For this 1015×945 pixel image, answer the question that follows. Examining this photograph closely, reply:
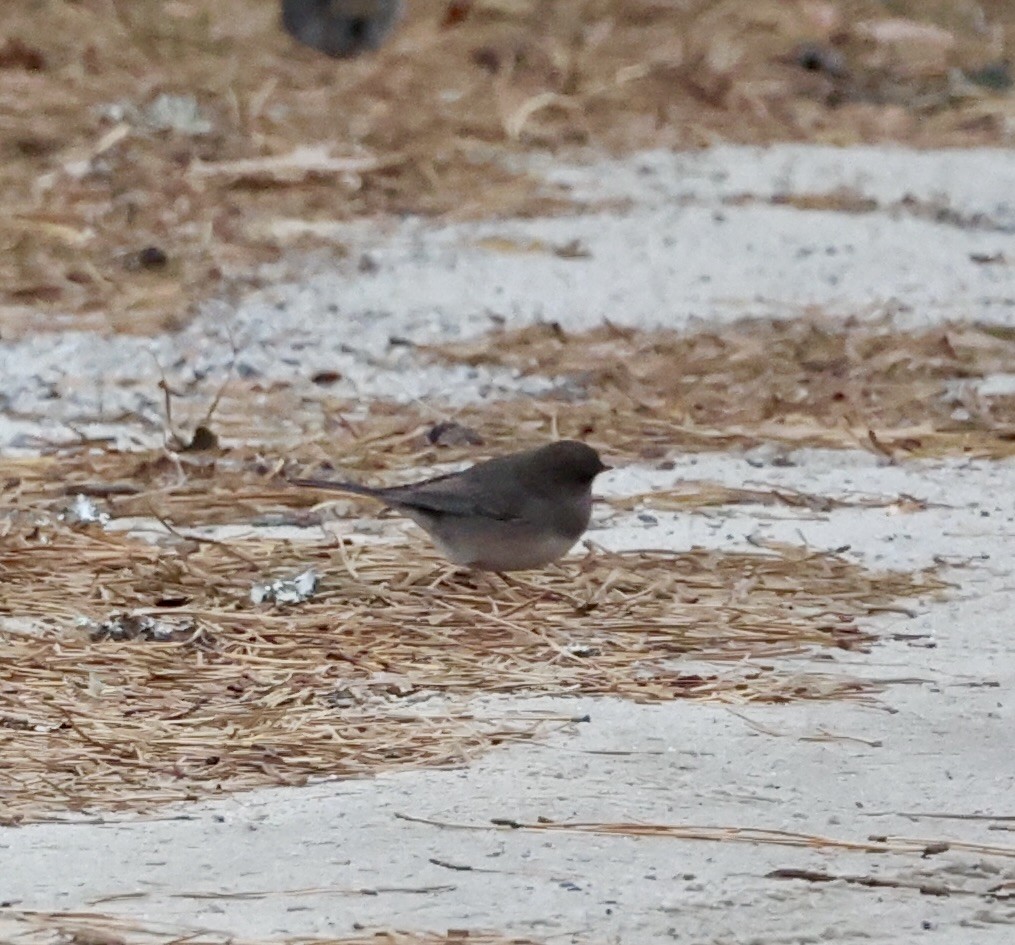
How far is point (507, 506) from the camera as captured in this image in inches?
239

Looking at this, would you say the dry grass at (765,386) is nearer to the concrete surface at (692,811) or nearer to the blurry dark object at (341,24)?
the concrete surface at (692,811)

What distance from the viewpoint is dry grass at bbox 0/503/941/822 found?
15.3ft

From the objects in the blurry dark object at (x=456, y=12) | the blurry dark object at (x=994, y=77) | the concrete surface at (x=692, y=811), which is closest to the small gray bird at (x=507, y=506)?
the concrete surface at (x=692, y=811)

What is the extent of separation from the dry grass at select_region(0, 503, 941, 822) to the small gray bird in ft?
0.27

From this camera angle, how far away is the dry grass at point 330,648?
184 inches

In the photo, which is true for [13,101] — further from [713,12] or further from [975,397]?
[975,397]

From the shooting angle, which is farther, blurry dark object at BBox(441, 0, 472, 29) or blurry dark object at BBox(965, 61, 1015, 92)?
blurry dark object at BBox(441, 0, 472, 29)

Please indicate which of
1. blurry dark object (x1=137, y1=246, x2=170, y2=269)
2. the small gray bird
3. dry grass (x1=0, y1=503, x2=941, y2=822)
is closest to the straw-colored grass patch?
dry grass (x1=0, y1=503, x2=941, y2=822)

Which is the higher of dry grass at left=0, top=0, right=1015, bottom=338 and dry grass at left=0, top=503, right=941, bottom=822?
dry grass at left=0, top=0, right=1015, bottom=338

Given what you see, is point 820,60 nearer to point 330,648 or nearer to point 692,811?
point 330,648

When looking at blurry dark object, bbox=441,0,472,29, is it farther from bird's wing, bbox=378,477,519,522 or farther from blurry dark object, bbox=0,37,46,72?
bird's wing, bbox=378,477,519,522

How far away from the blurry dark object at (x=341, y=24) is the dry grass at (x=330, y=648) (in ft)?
24.4

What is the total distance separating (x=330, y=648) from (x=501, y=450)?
206 cm

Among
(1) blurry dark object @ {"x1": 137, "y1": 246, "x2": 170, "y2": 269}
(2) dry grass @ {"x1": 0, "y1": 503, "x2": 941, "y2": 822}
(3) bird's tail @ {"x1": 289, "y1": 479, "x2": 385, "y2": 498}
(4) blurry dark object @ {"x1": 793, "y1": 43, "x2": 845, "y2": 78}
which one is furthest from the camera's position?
(4) blurry dark object @ {"x1": 793, "y1": 43, "x2": 845, "y2": 78}
